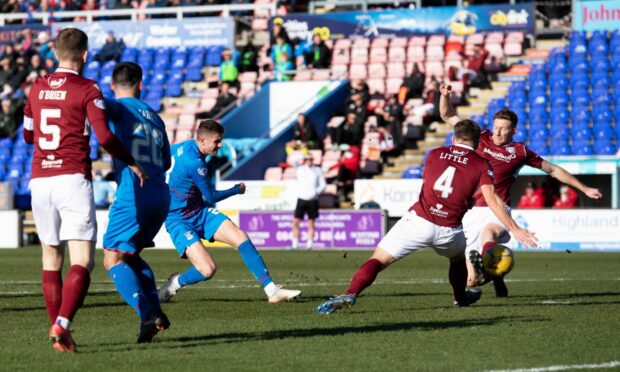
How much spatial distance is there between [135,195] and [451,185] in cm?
339

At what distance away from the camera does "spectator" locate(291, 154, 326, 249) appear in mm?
27625

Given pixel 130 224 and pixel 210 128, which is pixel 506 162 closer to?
pixel 210 128

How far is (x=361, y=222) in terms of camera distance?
1119 inches

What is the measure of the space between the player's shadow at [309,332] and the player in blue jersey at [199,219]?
205 cm

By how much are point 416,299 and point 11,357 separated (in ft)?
20.3

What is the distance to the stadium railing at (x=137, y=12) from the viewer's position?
39219mm

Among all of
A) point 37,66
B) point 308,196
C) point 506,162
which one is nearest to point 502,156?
point 506,162

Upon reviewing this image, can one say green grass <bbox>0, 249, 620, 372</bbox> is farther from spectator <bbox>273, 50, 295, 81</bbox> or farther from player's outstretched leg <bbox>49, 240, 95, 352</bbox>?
spectator <bbox>273, 50, 295, 81</bbox>

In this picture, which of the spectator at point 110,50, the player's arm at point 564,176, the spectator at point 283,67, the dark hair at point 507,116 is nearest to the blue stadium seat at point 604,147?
the spectator at point 283,67

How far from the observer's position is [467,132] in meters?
11.4

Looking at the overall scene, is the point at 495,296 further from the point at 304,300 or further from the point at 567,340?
the point at 567,340

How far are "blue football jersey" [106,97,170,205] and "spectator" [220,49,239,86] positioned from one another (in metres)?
28.5

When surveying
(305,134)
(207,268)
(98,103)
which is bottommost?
(305,134)

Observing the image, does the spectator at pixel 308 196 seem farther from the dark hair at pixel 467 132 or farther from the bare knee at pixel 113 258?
the bare knee at pixel 113 258
